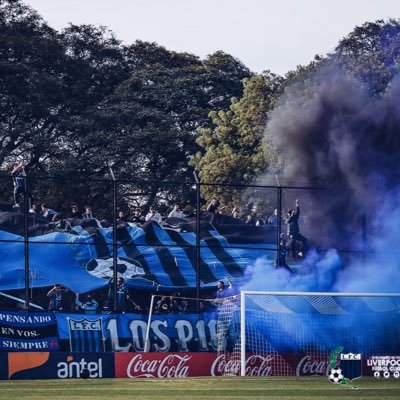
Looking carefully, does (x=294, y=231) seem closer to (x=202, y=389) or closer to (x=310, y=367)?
(x=310, y=367)

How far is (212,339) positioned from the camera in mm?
40938

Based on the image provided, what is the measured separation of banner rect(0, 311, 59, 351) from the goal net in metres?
5.21

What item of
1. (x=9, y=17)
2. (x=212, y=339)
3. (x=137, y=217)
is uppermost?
(x=9, y=17)

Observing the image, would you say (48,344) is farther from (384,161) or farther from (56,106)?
(56,106)

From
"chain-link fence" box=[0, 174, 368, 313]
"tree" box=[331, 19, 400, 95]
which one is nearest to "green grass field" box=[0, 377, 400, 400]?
"chain-link fence" box=[0, 174, 368, 313]

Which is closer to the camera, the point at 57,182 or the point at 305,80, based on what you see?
the point at 57,182

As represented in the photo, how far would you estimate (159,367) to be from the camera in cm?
3819

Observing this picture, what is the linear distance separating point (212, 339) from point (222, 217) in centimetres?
496

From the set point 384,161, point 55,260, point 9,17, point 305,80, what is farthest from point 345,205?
point 9,17

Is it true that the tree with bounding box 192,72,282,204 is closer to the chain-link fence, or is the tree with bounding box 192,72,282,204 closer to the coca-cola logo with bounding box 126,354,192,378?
the chain-link fence

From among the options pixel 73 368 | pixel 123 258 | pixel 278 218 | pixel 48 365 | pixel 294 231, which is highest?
pixel 278 218

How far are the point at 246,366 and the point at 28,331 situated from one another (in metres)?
6.73

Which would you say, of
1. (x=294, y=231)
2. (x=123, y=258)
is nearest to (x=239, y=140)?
(x=294, y=231)

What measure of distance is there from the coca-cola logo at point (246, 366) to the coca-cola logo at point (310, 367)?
923mm
